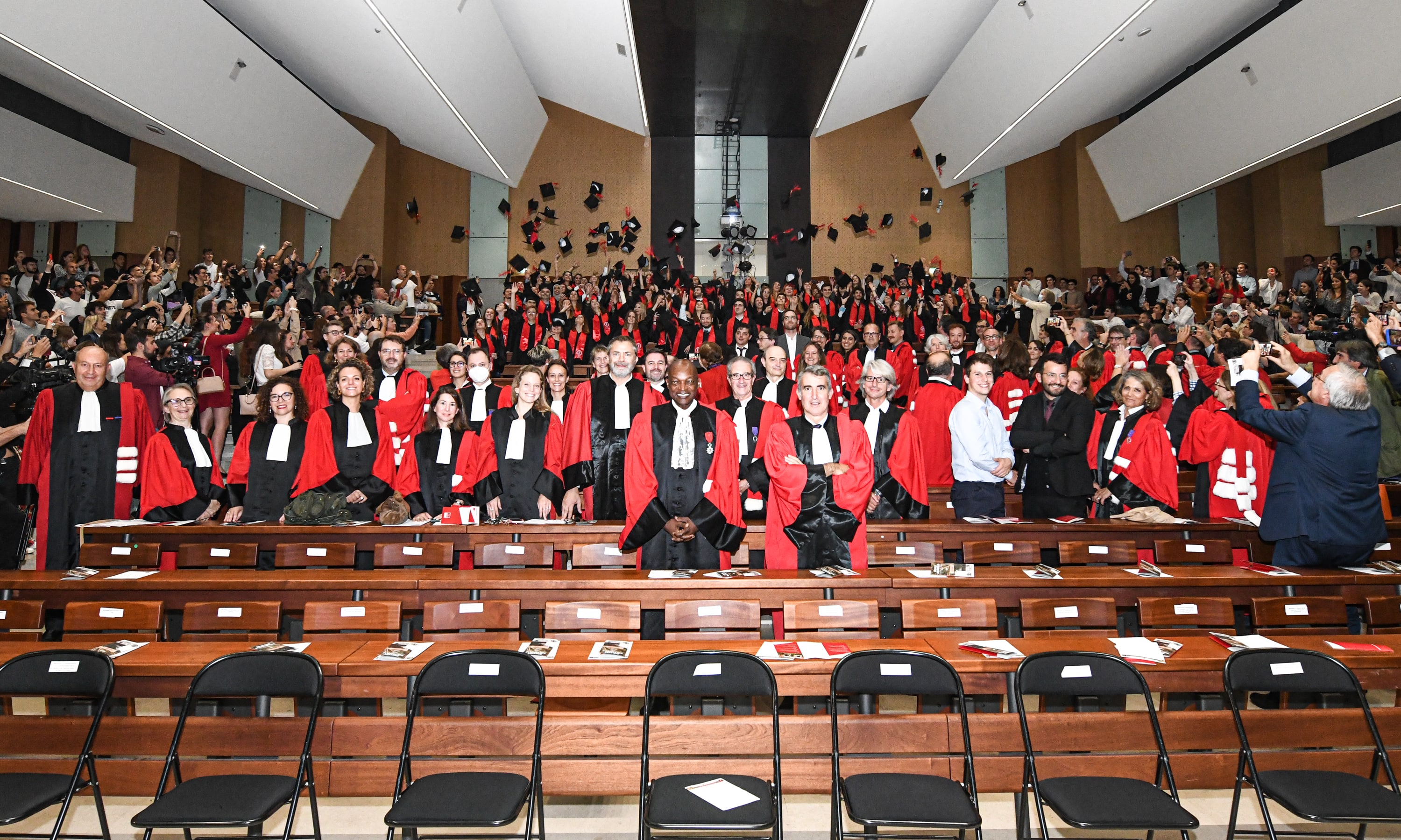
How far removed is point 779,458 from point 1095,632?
1689mm

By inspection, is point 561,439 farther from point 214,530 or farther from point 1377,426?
point 1377,426

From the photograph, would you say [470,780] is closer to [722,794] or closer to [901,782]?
[722,794]

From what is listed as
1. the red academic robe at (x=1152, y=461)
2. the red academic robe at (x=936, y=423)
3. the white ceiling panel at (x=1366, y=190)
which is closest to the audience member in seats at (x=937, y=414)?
the red academic robe at (x=936, y=423)

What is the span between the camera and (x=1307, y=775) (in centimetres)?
264

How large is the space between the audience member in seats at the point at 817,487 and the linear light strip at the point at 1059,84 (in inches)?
380

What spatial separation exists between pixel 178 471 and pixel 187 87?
8004 millimetres

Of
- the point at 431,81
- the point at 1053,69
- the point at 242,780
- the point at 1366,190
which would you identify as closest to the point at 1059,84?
the point at 1053,69

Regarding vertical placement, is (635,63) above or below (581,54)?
below

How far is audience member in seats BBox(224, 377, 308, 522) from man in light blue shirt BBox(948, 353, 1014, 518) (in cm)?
428

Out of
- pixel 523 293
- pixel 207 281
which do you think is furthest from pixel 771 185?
pixel 207 281

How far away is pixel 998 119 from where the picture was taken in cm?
1468

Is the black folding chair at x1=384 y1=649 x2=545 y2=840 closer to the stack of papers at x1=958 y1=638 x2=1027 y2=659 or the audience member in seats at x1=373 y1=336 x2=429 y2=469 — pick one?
the stack of papers at x1=958 y1=638 x2=1027 y2=659

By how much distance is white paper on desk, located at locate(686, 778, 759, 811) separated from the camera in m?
2.48

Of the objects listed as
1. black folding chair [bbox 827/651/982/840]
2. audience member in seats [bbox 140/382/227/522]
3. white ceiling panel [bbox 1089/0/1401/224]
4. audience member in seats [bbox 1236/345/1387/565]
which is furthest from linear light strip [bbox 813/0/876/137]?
black folding chair [bbox 827/651/982/840]
